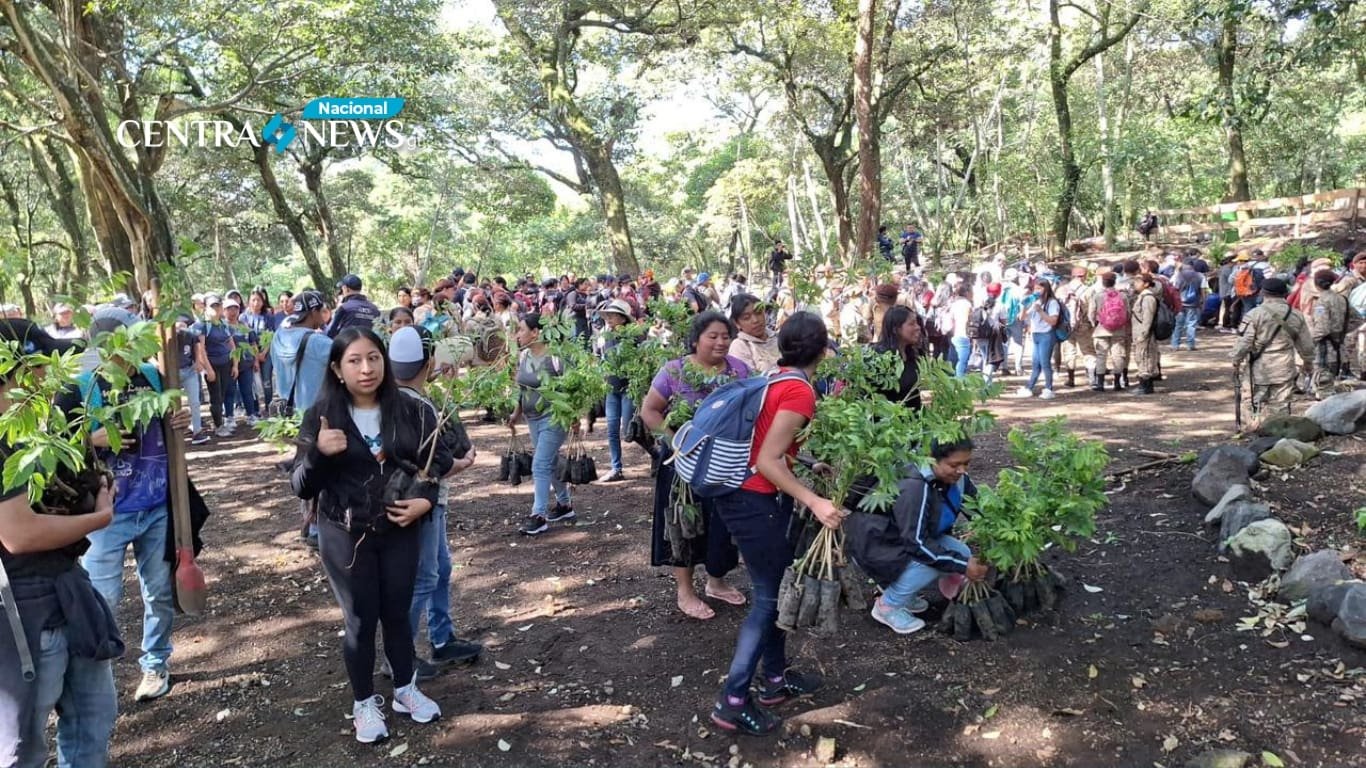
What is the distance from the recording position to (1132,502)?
5.99 meters

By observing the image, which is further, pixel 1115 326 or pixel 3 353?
pixel 1115 326

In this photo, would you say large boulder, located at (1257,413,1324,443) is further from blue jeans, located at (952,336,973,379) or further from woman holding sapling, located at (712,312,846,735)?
blue jeans, located at (952,336,973,379)

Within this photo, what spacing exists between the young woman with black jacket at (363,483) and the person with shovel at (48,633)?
0.72 metres

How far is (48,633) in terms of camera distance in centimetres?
255

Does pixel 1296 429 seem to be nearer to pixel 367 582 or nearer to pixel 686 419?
pixel 686 419

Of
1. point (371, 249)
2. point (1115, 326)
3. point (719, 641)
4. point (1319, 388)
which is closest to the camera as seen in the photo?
point (719, 641)

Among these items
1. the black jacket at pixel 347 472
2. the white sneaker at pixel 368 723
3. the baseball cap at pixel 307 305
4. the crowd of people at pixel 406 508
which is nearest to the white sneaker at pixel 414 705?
the crowd of people at pixel 406 508

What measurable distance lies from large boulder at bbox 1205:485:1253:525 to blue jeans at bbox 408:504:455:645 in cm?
456

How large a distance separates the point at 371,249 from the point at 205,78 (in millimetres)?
24859

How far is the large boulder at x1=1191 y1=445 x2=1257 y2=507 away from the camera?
5.53 meters

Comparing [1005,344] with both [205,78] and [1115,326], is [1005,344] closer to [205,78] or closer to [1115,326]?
[1115,326]

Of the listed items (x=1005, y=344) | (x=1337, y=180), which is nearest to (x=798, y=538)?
(x=1005, y=344)

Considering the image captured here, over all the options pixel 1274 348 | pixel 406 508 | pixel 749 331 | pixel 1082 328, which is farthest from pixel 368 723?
pixel 1082 328

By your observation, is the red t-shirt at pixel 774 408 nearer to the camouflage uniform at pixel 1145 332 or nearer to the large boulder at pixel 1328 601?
the large boulder at pixel 1328 601
